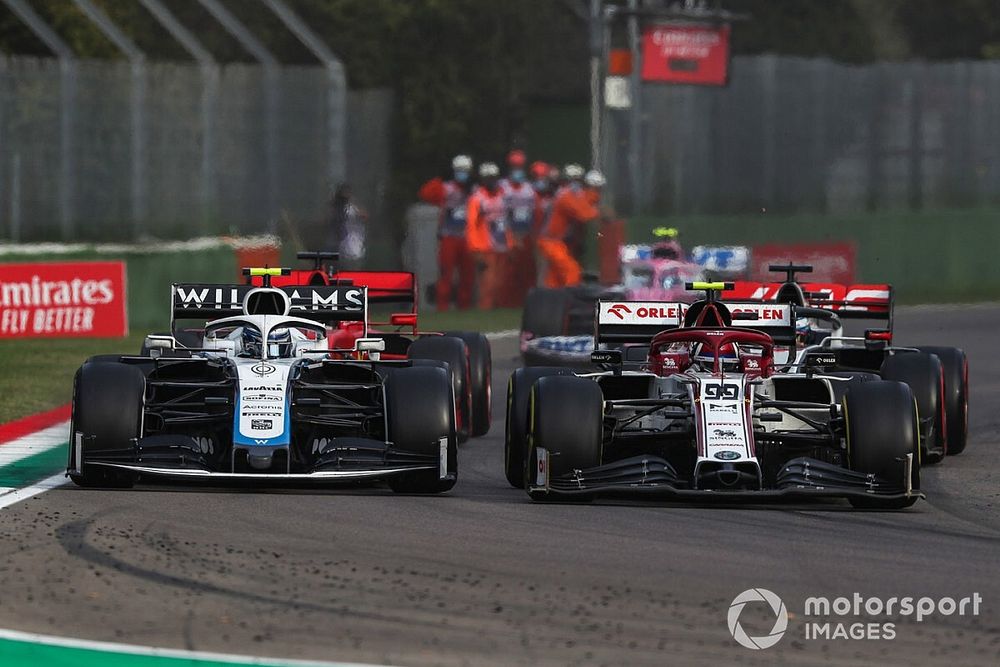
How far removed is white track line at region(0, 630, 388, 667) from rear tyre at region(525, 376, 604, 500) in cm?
454

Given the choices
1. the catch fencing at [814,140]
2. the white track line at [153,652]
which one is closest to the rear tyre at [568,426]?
the white track line at [153,652]

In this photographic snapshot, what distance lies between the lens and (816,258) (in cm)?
3572

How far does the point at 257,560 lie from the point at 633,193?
25714mm

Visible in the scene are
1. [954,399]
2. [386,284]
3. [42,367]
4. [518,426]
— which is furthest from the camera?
[42,367]

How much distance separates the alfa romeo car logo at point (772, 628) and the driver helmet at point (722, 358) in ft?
13.7

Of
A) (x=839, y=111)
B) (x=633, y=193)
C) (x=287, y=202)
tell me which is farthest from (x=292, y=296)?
(x=839, y=111)

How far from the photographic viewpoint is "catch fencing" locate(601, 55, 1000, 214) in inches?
1391

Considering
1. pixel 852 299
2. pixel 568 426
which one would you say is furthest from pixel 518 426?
pixel 852 299

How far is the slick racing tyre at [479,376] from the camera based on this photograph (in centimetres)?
1622

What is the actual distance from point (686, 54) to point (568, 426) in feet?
79.1

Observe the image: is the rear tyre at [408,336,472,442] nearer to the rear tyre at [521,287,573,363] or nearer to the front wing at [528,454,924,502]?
the front wing at [528,454,924,502]

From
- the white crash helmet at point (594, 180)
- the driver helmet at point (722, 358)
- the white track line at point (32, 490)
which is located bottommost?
the white track line at point (32, 490)

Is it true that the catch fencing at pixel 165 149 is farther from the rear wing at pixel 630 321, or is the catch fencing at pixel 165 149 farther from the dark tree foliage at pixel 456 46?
the rear wing at pixel 630 321

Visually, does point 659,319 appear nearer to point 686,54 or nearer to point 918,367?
point 918,367
